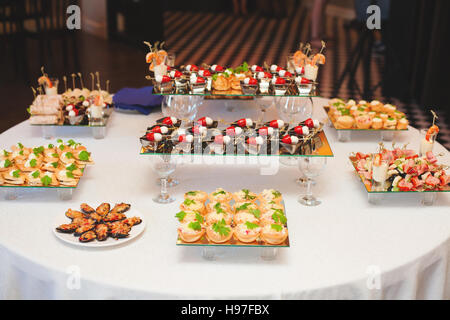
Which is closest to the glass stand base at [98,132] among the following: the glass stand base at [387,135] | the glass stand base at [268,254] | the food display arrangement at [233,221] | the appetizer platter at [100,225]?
the appetizer platter at [100,225]

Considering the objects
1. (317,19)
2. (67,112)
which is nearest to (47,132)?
(67,112)

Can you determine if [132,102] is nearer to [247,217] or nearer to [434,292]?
[247,217]

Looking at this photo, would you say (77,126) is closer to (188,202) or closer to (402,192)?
(188,202)

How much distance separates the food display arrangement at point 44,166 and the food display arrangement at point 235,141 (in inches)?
13.0

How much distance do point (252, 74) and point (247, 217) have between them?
1.30 meters

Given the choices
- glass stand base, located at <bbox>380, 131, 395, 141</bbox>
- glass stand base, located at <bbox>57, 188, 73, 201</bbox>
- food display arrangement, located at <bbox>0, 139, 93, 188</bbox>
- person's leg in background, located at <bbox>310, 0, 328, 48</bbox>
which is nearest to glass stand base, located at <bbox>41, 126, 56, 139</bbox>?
food display arrangement, located at <bbox>0, 139, 93, 188</bbox>

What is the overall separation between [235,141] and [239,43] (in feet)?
21.6

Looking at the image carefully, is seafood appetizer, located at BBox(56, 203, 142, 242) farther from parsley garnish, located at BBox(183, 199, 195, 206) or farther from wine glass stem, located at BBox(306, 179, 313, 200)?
wine glass stem, located at BBox(306, 179, 313, 200)

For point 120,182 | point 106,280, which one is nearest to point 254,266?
point 106,280

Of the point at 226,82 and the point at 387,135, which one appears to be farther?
the point at 387,135

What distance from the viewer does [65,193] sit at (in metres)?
2.24

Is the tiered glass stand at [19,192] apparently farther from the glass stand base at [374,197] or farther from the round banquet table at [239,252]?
the glass stand base at [374,197]

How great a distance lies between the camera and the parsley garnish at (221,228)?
180 centimetres

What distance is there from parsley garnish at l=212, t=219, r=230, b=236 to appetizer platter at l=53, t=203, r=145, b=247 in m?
0.32
